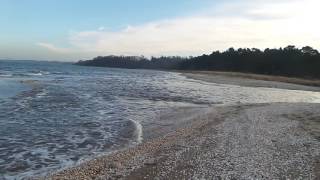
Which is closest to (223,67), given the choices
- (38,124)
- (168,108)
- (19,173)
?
(168,108)

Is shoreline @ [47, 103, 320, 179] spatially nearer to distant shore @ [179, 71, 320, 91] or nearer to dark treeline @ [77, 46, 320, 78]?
distant shore @ [179, 71, 320, 91]

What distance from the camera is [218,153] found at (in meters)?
13.6

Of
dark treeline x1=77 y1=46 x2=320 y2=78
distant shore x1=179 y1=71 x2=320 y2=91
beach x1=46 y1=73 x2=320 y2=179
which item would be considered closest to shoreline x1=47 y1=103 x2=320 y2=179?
beach x1=46 y1=73 x2=320 y2=179

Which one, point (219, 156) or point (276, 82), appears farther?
point (276, 82)

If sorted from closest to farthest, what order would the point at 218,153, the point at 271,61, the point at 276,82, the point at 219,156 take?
the point at 219,156
the point at 218,153
the point at 276,82
the point at 271,61

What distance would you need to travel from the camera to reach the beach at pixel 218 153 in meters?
11.3

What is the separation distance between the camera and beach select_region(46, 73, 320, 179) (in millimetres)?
11328

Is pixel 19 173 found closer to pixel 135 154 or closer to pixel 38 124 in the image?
pixel 135 154

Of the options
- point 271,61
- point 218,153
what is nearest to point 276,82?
point 271,61

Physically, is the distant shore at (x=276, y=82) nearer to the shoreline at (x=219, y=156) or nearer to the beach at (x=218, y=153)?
the beach at (x=218, y=153)

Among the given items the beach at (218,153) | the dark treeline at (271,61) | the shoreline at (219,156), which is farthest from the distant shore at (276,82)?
the shoreline at (219,156)

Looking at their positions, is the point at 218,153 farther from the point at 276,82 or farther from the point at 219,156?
the point at 276,82

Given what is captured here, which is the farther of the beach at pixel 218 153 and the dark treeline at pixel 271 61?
the dark treeline at pixel 271 61

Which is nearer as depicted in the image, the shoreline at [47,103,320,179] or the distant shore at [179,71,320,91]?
the shoreline at [47,103,320,179]
